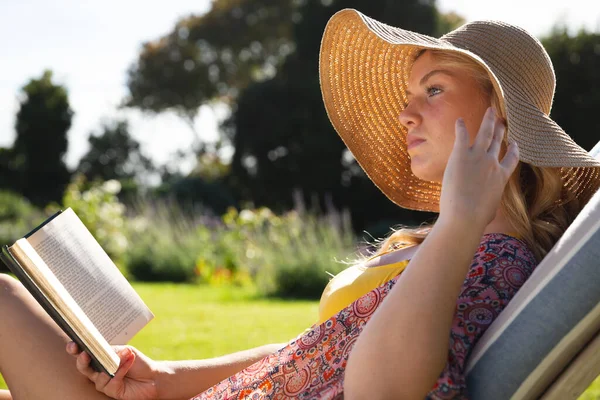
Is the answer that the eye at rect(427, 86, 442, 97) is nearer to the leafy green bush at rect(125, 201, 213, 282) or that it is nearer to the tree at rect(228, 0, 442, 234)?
the leafy green bush at rect(125, 201, 213, 282)

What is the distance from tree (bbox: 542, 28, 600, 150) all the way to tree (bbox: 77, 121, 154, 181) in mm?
17725

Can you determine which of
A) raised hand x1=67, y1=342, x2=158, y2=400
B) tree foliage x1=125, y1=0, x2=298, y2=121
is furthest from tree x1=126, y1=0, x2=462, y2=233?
raised hand x1=67, y1=342, x2=158, y2=400

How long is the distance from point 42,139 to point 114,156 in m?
5.87

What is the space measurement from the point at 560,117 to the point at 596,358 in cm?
1295

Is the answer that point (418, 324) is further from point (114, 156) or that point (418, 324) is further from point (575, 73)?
point (114, 156)

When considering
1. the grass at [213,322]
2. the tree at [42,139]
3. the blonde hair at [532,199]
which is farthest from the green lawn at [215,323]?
the tree at [42,139]

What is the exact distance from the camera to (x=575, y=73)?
13.3 meters

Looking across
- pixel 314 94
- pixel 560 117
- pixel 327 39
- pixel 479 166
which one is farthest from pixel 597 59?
pixel 479 166

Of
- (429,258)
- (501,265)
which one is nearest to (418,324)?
(429,258)

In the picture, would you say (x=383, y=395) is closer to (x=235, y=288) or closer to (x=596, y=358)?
(x=596, y=358)

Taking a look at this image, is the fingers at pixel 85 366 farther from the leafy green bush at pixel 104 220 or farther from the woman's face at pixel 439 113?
the leafy green bush at pixel 104 220

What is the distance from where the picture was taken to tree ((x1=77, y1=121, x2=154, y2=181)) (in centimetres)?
2678

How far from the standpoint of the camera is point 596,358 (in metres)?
1.25

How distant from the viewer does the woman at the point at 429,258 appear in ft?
4.17
